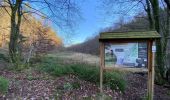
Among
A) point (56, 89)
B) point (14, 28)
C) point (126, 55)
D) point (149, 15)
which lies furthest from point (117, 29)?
point (56, 89)

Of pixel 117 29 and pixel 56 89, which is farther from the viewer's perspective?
pixel 117 29

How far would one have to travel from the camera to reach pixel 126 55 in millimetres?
9164

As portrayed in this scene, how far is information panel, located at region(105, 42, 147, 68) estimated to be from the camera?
9047mm

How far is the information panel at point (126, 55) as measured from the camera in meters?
9.05

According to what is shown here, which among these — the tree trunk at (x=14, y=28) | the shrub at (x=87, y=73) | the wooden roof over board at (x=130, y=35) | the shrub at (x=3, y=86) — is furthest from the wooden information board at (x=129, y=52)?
the tree trunk at (x=14, y=28)

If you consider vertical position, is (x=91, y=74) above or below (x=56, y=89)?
above

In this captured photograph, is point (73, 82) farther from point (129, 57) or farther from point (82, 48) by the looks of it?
point (82, 48)

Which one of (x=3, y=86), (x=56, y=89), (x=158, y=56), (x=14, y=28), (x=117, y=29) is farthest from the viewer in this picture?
(x=117, y=29)

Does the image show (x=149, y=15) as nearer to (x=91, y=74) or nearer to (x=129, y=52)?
(x=91, y=74)

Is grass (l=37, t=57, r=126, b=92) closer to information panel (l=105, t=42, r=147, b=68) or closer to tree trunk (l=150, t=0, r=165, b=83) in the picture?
information panel (l=105, t=42, r=147, b=68)

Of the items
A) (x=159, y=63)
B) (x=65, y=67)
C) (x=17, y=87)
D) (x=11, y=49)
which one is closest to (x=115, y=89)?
(x=65, y=67)

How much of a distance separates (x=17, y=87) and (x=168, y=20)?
9.10 meters

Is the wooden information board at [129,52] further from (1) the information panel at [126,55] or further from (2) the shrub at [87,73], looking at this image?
(2) the shrub at [87,73]

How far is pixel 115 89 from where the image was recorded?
33.0 ft
